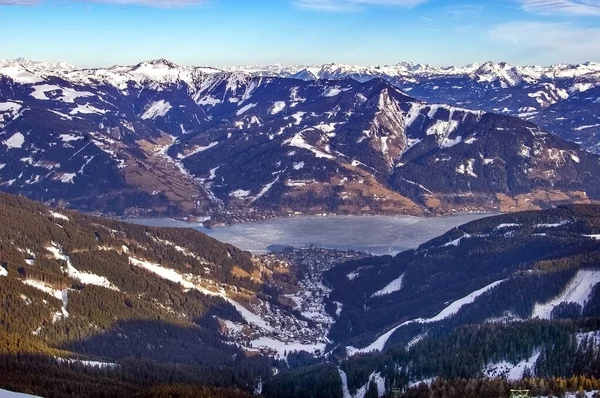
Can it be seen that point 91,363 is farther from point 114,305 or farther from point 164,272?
point 164,272

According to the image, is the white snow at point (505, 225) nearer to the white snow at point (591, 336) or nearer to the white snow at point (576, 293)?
the white snow at point (576, 293)

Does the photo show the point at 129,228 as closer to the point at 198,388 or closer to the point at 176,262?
the point at 176,262

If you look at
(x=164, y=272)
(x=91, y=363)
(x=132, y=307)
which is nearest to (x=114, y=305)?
(x=132, y=307)

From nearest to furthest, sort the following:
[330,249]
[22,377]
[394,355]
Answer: [22,377], [394,355], [330,249]

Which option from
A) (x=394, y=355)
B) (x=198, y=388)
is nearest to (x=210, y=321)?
(x=394, y=355)

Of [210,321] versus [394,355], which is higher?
[394,355]

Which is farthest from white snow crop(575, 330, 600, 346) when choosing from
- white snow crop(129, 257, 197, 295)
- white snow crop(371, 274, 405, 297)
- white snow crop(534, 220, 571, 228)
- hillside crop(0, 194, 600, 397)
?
white snow crop(129, 257, 197, 295)

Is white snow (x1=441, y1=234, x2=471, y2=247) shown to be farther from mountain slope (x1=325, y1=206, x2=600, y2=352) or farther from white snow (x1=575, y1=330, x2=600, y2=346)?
white snow (x1=575, y1=330, x2=600, y2=346)
